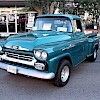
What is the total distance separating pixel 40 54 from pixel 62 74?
90 cm

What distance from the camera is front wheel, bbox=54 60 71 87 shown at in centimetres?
468

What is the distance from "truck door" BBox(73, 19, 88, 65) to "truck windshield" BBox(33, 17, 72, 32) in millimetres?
260

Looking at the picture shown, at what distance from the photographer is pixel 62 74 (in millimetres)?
4914

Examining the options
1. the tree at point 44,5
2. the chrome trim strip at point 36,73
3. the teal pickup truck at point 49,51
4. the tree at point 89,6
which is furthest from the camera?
the tree at point 89,6

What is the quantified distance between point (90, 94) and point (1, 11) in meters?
15.6

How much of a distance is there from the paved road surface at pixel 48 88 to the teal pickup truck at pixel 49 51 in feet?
0.92

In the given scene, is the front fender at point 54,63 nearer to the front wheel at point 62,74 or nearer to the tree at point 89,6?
the front wheel at point 62,74

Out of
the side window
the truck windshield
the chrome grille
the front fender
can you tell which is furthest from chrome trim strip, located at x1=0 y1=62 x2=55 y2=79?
the side window

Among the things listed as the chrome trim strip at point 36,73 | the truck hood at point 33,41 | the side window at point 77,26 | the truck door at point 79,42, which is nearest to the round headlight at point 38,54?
the truck hood at point 33,41

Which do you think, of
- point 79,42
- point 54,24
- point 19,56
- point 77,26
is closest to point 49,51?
point 19,56

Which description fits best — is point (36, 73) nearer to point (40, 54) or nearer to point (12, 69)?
point (40, 54)

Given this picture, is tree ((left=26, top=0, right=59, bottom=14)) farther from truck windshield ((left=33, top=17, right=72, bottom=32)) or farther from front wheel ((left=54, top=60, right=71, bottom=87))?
front wheel ((left=54, top=60, right=71, bottom=87))

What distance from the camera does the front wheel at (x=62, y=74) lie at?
4679 mm

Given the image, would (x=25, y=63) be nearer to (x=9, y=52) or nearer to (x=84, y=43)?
(x=9, y=52)
